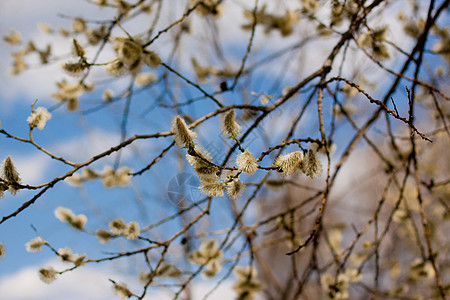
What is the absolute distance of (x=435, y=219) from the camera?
3629 millimetres

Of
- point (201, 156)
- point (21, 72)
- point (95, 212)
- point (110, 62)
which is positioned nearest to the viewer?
point (201, 156)

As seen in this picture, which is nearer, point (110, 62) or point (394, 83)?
point (110, 62)

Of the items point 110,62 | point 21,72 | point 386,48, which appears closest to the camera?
point 110,62

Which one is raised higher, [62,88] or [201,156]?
[62,88]

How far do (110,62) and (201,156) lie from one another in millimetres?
533

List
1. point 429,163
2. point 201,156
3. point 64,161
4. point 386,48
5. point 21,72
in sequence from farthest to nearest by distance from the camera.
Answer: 1. point 429,163
2. point 21,72
3. point 386,48
4. point 64,161
5. point 201,156

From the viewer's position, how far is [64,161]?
973mm

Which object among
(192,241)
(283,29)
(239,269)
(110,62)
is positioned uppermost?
(283,29)

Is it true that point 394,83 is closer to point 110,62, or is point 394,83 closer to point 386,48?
point 386,48

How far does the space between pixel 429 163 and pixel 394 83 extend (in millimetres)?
2448

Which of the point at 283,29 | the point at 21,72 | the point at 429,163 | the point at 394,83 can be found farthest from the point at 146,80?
the point at 429,163

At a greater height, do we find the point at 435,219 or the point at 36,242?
the point at 435,219

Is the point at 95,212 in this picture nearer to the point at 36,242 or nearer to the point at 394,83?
the point at 36,242

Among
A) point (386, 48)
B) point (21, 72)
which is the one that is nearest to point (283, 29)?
point (386, 48)
